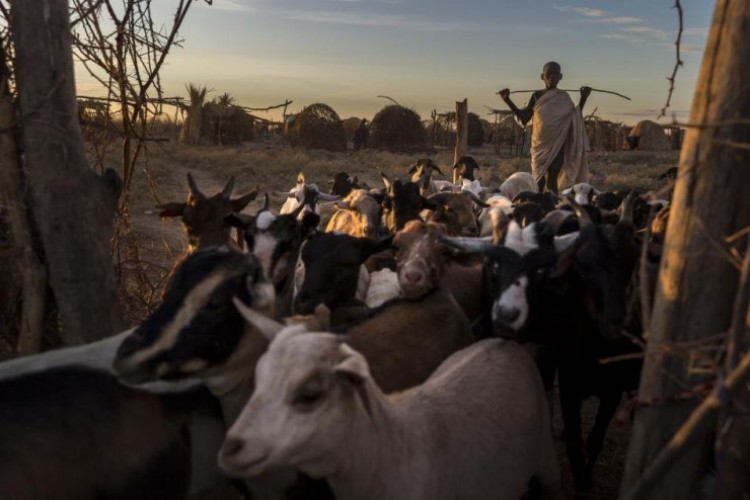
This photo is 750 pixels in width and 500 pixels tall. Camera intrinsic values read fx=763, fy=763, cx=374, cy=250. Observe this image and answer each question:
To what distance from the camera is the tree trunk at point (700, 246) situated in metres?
2.76

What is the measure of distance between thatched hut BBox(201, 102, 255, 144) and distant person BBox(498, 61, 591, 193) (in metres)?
31.8

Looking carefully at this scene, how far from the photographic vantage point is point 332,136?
43.4 meters

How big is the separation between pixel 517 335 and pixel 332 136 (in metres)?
40.1

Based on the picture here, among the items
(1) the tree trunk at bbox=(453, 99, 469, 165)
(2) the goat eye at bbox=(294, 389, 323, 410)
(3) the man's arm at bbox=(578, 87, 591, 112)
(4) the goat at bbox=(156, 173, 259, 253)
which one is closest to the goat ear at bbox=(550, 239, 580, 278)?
(2) the goat eye at bbox=(294, 389, 323, 410)

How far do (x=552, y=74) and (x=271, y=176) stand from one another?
58.7 ft

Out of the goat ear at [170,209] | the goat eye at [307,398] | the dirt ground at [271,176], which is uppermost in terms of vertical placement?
the goat ear at [170,209]

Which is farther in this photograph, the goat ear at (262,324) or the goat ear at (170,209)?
the goat ear at (170,209)

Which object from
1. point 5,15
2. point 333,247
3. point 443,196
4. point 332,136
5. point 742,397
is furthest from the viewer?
point 332,136

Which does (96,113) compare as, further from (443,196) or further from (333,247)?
(443,196)

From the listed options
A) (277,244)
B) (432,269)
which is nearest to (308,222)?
(277,244)

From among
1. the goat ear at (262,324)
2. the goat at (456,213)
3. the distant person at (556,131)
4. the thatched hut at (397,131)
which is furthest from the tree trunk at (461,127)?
the thatched hut at (397,131)

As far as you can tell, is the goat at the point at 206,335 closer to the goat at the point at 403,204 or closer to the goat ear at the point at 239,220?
the goat ear at the point at 239,220

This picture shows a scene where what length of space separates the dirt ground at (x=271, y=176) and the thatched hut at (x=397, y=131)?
2.25 m

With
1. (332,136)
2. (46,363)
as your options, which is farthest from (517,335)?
(332,136)
